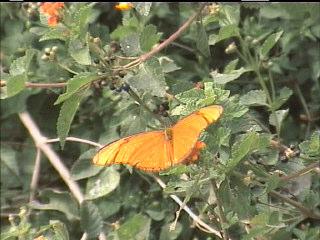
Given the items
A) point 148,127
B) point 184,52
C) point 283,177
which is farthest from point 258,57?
point 283,177

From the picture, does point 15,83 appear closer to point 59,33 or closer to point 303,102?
point 59,33

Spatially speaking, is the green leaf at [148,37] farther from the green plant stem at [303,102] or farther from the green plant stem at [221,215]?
the green plant stem at [303,102]

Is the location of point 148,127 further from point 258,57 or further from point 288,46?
point 288,46

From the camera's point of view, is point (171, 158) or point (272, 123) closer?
point (171, 158)

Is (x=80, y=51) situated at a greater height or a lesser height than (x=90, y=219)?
greater

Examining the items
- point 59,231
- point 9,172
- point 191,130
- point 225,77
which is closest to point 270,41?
point 225,77

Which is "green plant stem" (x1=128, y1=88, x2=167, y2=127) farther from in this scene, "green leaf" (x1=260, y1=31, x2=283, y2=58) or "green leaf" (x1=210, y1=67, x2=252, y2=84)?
"green leaf" (x1=260, y1=31, x2=283, y2=58)
